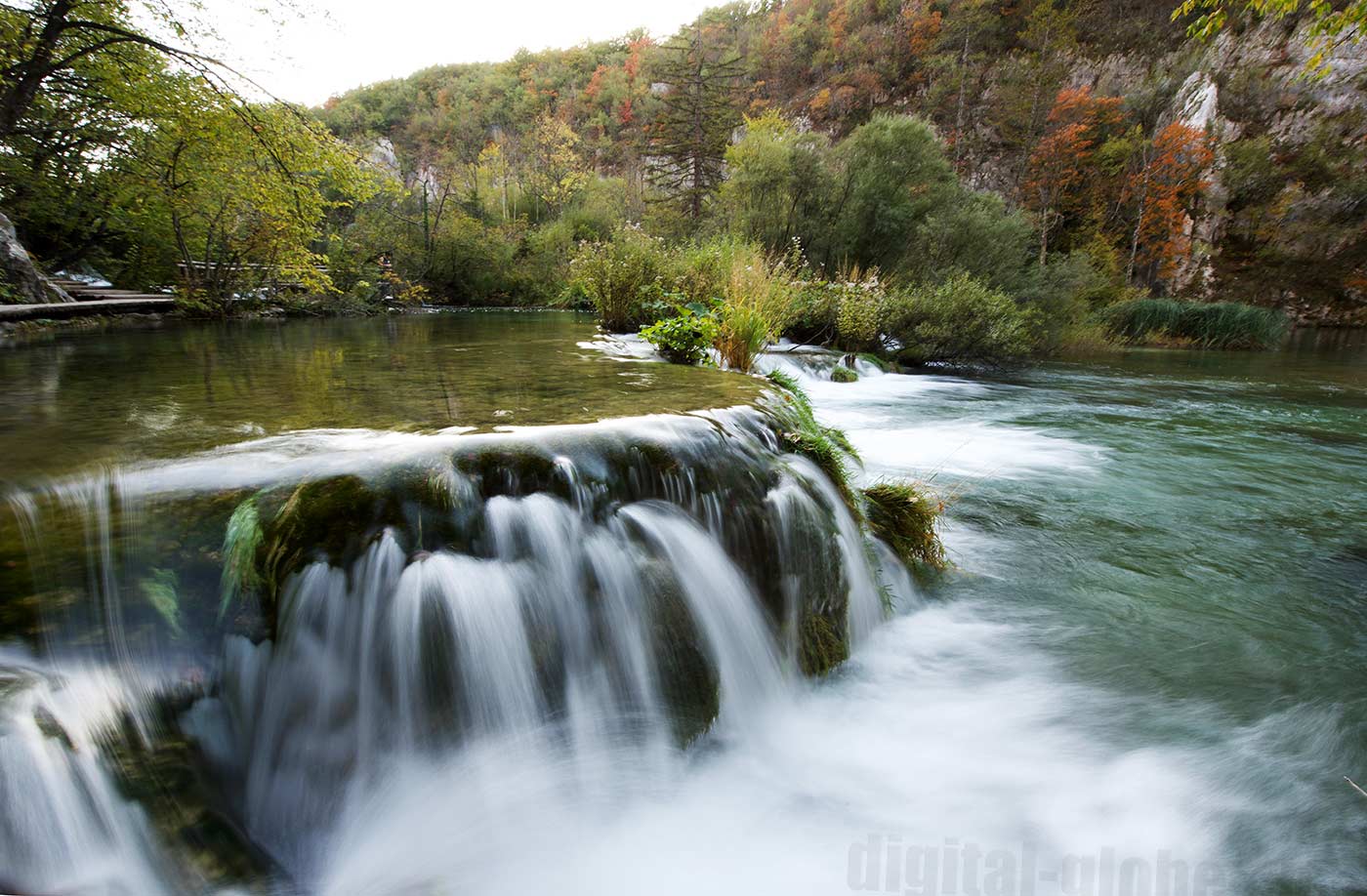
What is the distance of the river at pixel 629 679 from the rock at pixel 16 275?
774 cm

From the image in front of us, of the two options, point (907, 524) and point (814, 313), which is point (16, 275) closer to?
point (907, 524)

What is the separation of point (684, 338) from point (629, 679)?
4.68 meters

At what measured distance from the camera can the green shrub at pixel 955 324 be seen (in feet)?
45.2

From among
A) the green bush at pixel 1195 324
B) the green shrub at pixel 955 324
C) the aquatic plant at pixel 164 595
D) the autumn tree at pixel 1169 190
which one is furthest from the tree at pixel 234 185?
the autumn tree at pixel 1169 190

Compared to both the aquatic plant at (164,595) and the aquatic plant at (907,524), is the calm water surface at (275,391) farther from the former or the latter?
the aquatic plant at (907,524)

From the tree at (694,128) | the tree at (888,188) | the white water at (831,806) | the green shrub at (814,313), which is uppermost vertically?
the tree at (694,128)

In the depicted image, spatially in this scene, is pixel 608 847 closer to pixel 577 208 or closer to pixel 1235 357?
pixel 1235 357

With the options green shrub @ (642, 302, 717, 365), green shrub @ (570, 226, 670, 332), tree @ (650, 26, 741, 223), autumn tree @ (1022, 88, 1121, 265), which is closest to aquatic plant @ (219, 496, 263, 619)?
green shrub @ (642, 302, 717, 365)

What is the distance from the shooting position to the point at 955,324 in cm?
1395

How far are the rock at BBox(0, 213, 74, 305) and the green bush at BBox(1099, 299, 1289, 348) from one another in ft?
95.3

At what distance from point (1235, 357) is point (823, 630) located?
22801 mm

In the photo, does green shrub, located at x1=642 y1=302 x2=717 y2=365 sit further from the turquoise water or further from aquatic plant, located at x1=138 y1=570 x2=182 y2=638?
aquatic plant, located at x1=138 y1=570 x2=182 y2=638

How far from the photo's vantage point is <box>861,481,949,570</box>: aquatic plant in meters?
→ 4.41

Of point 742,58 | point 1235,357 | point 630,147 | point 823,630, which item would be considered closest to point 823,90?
point 742,58
